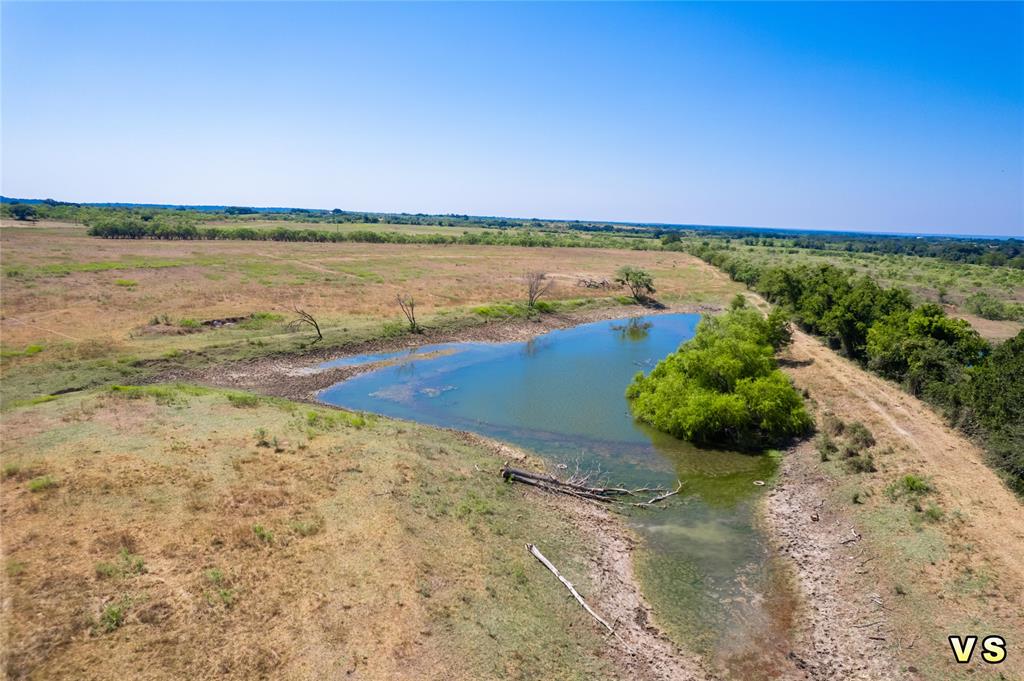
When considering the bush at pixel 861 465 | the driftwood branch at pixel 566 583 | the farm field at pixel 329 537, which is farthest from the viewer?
the bush at pixel 861 465

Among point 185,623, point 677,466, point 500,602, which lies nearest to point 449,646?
point 500,602

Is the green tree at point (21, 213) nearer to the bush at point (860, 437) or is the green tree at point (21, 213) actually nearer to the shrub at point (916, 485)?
the bush at point (860, 437)

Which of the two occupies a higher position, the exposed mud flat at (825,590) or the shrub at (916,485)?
the shrub at (916,485)

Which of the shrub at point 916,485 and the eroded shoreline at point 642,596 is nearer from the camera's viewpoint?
the eroded shoreline at point 642,596

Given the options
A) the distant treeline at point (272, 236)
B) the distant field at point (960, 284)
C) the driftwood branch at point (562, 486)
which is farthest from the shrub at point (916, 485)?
the distant treeline at point (272, 236)

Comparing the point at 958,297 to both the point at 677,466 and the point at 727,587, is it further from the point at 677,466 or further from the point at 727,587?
the point at 727,587
